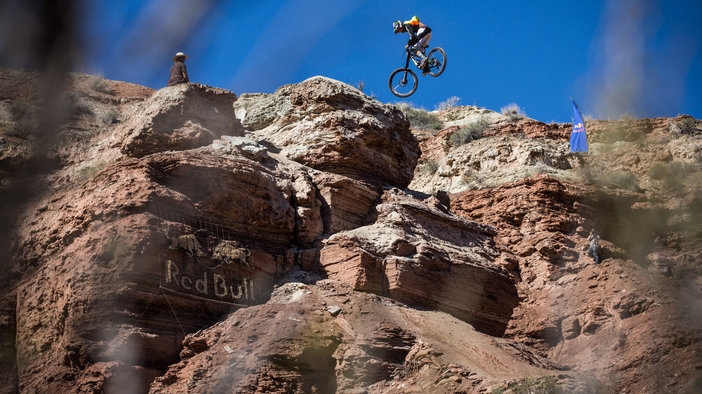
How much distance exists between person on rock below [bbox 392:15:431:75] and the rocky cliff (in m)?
1.57

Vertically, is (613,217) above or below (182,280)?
above

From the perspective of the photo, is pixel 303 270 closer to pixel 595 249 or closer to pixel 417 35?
pixel 417 35

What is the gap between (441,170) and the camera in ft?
92.4

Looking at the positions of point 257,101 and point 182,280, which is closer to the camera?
point 182,280

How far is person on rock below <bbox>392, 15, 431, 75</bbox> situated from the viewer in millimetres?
19641

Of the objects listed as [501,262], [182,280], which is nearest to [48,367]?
[182,280]

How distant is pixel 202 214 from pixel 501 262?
8.19 m

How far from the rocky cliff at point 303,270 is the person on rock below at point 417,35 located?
1573mm

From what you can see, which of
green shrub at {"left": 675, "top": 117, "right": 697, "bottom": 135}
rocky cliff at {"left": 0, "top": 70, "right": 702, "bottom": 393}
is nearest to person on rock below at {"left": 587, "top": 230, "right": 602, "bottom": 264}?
rocky cliff at {"left": 0, "top": 70, "right": 702, "bottom": 393}

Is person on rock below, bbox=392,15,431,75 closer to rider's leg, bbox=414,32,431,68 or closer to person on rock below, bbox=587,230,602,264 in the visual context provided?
rider's leg, bbox=414,32,431,68

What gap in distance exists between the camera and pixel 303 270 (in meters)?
15.5

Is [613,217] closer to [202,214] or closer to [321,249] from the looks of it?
[321,249]

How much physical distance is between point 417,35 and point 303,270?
23.3 ft

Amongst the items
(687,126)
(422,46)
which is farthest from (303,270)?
(687,126)
